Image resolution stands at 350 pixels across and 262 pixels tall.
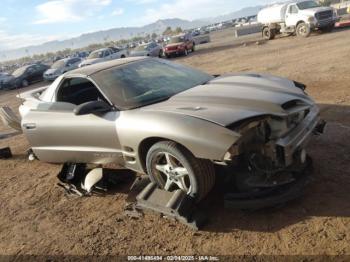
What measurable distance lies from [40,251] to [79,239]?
16.5 inches

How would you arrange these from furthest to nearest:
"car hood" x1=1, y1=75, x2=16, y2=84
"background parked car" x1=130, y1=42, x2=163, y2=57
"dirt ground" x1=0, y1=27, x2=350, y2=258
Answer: "background parked car" x1=130, y1=42, x2=163, y2=57, "car hood" x1=1, y1=75, x2=16, y2=84, "dirt ground" x1=0, y1=27, x2=350, y2=258

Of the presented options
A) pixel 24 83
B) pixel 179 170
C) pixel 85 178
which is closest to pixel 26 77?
pixel 24 83

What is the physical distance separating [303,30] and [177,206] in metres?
21.7

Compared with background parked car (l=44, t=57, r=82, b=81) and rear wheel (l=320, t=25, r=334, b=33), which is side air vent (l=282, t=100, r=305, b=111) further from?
background parked car (l=44, t=57, r=82, b=81)

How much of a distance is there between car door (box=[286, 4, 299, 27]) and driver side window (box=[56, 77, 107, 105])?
805 inches

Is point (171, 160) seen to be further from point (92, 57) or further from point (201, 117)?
point (92, 57)

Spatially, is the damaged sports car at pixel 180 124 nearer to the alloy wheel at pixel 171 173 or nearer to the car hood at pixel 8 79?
the alloy wheel at pixel 171 173

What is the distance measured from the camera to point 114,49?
89.1 ft

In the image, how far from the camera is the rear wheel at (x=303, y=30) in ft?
74.0

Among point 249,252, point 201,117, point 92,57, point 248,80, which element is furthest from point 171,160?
point 92,57

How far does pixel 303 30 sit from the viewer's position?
22.9 meters

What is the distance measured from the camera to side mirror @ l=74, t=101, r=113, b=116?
14.5 feet

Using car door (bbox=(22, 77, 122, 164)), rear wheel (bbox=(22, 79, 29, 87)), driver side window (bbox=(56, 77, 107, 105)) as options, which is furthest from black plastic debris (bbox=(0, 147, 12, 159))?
rear wheel (bbox=(22, 79, 29, 87))

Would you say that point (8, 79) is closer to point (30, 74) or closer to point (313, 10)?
point (30, 74)
